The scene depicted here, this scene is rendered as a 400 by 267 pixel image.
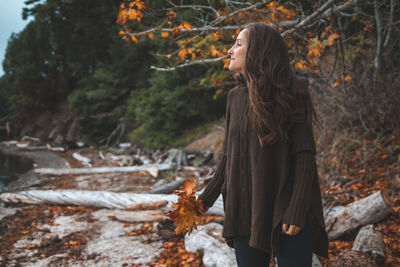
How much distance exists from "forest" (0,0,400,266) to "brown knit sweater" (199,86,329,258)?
0.88ft

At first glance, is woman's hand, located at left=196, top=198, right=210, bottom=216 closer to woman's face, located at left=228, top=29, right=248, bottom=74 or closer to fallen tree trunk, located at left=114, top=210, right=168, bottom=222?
woman's face, located at left=228, top=29, right=248, bottom=74

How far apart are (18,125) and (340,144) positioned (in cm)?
2272

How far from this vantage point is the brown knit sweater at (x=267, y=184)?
4.71 ft

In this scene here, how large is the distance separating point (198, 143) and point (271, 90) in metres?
8.40

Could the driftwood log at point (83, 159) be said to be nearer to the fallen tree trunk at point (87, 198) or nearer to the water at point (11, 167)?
the water at point (11, 167)

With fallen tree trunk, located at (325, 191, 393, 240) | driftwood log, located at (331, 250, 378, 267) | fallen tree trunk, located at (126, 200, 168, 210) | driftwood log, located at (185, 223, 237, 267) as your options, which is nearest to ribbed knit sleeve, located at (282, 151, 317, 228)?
driftwood log, located at (331, 250, 378, 267)

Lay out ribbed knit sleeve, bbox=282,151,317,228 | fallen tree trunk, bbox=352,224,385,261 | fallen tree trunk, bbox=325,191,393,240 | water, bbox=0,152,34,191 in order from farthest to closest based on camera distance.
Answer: water, bbox=0,152,34,191, fallen tree trunk, bbox=325,191,393,240, fallen tree trunk, bbox=352,224,385,261, ribbed knit sleeve, bbox=282,151,317,228

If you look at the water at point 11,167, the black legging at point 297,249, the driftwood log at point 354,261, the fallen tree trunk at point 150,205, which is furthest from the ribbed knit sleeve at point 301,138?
the water at point 11,167

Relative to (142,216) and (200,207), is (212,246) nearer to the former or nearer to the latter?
(200,207)

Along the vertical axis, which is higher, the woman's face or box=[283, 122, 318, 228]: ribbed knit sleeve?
the woman's face

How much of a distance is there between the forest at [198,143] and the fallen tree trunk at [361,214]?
0.01m

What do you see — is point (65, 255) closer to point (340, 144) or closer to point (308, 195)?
point (308, 195)

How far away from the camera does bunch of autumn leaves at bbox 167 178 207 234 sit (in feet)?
5.59

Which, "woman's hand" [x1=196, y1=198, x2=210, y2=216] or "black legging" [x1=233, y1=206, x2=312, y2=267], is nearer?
"black legging" [x1=233, y1=206, x2=312, y2=267]
